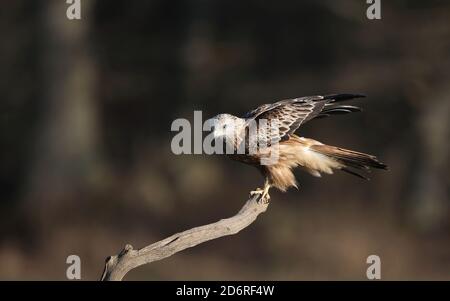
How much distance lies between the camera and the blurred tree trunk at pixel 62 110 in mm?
17500

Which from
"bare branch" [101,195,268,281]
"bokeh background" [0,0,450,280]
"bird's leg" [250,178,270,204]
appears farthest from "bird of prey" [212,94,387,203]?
"bokeh background" [0,0,450,280]

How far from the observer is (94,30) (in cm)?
2298

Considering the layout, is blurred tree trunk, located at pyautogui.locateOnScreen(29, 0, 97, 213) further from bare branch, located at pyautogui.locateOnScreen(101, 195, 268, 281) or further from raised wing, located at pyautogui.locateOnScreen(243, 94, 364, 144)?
bare branch, located at pyautogui.locateOnScreen(101, 195, 268, 281)

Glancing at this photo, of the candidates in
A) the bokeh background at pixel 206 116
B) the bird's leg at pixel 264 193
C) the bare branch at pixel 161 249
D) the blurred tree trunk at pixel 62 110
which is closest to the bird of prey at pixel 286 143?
the bird's leg at pixel 264 193

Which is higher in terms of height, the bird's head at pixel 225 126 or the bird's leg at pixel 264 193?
the bird's head at pixel 225 126

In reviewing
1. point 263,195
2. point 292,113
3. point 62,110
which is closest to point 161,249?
point 263,195

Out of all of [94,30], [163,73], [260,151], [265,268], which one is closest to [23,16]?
[94,30]

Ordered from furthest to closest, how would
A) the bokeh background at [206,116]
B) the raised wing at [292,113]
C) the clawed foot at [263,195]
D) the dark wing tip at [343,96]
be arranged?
the bokeh background at [206,116]
the raised wing at [292,113]
the clawed foot at [263,195]
the dark wing tip at [343,96]

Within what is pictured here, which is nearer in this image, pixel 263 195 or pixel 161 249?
pixel 161 249

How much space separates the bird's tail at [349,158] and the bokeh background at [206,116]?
6.94 meters

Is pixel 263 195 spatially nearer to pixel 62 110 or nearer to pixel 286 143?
pixel 286 143

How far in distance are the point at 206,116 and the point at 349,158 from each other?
13.2m

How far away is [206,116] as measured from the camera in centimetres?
2111

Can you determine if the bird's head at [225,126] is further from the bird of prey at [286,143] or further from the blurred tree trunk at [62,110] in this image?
the blurred tree trunk at [62,110]
